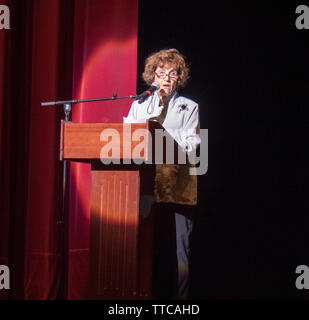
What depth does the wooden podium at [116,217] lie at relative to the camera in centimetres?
172

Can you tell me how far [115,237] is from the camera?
5.75 feet

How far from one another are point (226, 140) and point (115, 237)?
4.71ft

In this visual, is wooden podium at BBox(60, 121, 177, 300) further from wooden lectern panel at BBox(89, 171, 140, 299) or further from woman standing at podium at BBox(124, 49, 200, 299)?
woman standing at podium at BBox(124, 49, 200, 299)

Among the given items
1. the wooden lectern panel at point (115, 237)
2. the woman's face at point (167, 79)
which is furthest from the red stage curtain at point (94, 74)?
the wooden lectern panel at point (115, 237)

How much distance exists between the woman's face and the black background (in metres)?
0.48

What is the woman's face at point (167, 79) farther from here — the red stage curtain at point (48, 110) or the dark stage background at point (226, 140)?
the red stage curtain at point (48, 110)

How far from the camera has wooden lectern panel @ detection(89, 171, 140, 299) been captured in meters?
1.73

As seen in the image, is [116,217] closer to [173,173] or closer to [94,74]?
[173,173]

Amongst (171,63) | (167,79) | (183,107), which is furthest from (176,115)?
(171,63)

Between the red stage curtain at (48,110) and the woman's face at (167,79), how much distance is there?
62cm

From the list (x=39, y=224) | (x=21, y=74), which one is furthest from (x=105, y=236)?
(x=21, y=74)

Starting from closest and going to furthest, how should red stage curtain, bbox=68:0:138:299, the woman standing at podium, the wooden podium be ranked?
the wooden podium < the woman standing at podium < red stage curtain, bbox=68:0:138:299

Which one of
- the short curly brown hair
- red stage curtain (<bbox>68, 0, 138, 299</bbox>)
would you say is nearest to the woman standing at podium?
the short curly brown hair

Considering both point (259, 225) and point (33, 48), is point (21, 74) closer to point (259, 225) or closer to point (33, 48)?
point (33, 48)
